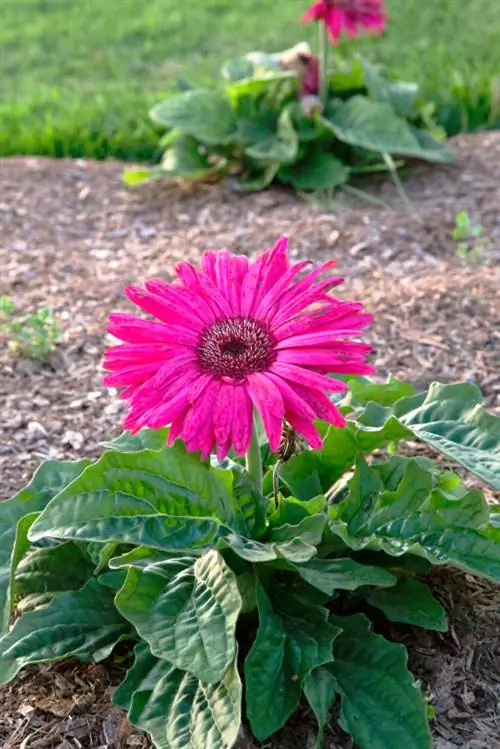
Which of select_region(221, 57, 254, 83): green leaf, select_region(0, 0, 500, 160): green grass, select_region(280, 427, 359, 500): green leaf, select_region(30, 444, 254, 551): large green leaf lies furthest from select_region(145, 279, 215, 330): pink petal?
select_region(0, 0, 500, 160): green grass

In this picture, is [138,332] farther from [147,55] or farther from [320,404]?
[147,55]

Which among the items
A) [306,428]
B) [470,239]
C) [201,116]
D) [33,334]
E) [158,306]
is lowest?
[470,239]

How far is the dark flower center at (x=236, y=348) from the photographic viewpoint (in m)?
1.86

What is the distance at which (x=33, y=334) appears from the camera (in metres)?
3.28

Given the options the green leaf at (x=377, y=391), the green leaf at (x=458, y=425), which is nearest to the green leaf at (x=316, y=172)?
the green leaf at (x=377, y=391)

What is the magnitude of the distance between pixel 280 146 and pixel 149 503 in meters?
2.92

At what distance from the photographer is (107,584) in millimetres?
2014

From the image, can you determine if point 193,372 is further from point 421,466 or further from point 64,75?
point 64,75

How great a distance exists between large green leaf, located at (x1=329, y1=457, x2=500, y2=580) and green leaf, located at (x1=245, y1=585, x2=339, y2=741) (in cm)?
17

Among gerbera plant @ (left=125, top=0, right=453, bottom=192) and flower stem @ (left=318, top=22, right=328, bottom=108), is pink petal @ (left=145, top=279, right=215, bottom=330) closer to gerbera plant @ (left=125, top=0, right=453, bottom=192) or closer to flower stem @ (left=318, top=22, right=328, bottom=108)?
gerbera plant @ (left=125, top=0, right=453, bottom=192)

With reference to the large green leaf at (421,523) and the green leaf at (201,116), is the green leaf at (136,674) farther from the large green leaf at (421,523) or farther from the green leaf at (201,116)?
the green leaf at (201,116)

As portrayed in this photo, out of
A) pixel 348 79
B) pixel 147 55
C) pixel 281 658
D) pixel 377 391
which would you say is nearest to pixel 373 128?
pixel 348 79

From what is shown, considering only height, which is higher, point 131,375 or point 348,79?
point 131,375

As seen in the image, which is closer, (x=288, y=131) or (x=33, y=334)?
(x=33, y=334)
